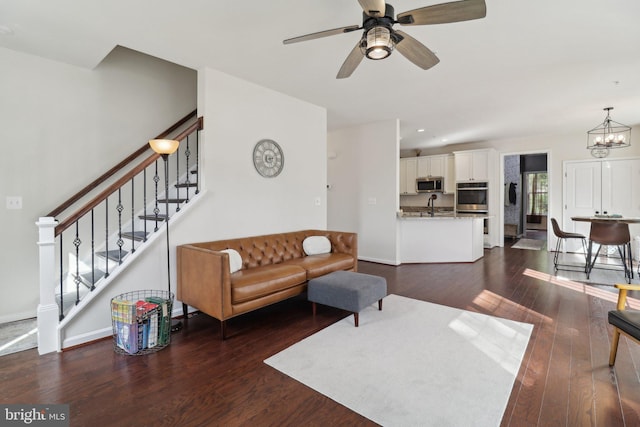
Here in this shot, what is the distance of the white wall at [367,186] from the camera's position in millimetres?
5812

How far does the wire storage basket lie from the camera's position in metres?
2.45

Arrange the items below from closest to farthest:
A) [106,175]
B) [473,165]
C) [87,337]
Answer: [87,337] < [106,175] < [473,165]

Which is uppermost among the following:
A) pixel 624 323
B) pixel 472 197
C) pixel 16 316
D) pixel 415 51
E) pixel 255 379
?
pixel 415 51

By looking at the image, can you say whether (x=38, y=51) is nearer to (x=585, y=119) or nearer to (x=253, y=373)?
(x=253, y=373)

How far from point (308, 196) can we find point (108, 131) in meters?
2.76

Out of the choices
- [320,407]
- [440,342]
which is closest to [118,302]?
[320,407]

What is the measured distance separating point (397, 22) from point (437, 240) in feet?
15.6

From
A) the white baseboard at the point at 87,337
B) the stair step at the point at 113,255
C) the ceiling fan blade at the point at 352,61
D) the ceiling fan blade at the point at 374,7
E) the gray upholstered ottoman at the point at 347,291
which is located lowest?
the white baseboard at the point at 87,337

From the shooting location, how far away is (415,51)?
231 centimetres

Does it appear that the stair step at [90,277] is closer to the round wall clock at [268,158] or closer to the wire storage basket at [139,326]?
the wire storage basket at [139,326]

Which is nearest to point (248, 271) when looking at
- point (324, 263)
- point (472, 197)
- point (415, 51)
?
point (324, 263)

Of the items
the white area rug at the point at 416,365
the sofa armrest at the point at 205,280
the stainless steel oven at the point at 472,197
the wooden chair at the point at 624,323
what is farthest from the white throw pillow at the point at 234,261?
the stainless steel oven at the point at 472,197

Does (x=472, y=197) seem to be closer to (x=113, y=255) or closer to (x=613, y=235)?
(x=613, y=235)

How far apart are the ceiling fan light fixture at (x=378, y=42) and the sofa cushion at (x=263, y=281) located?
2142 millimetres
